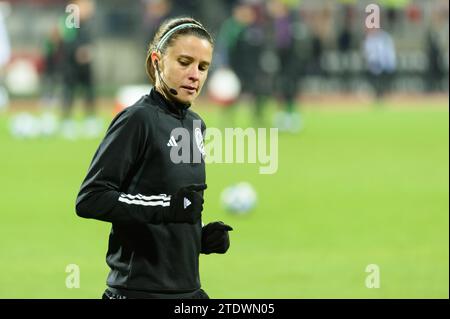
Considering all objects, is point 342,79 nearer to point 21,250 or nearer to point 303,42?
point 303,42

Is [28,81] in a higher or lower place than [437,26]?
lower

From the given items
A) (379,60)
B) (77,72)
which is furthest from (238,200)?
(379,60)

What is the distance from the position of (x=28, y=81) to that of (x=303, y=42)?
9.40 metres

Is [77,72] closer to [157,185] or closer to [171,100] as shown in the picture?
[171,100]

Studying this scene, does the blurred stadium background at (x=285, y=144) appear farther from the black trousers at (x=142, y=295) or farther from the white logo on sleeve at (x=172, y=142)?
the white logo on sleeve at (x=172, y=142)

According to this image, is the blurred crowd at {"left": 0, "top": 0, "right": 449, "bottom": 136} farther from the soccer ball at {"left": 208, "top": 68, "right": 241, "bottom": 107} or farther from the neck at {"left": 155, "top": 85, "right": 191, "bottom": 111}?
the neck at {"left": 155, "top": 85, "right": 191, "bottom": 111}

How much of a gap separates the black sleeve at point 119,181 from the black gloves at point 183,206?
33mm

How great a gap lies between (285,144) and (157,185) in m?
15.7

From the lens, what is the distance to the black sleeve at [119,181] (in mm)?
4414

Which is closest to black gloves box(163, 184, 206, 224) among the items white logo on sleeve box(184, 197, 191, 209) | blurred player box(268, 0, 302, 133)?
white logo on sleeve box(184, 197, 191, 209)

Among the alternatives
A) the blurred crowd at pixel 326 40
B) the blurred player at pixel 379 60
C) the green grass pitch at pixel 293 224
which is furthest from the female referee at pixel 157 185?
the blurred player at pixel 379 60

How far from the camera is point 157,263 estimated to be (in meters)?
4.54
